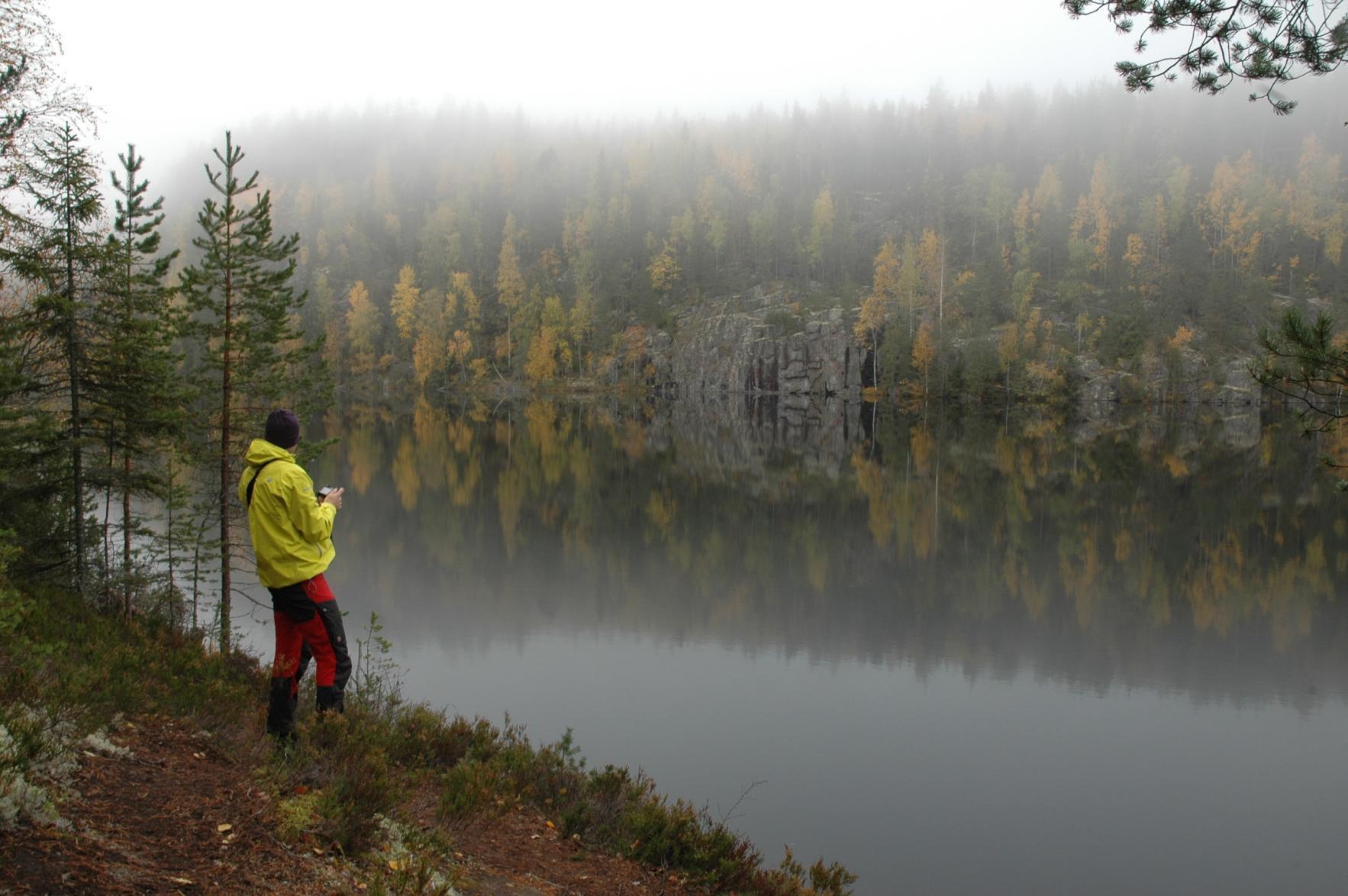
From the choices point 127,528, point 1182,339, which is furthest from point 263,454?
point 1182,339

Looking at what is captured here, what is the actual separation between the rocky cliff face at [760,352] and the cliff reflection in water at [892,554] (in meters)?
37.4

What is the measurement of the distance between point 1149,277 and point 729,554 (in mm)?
78854

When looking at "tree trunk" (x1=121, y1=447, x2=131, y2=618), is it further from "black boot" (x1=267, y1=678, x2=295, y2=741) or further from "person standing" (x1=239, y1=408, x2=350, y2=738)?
"person standing" (x1=239, y1=408, x2=350, y2=738)

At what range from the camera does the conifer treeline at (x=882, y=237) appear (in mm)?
77500

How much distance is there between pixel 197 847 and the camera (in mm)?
4039

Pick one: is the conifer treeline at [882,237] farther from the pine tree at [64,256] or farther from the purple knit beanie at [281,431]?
the purple knit beanie at [281,431]

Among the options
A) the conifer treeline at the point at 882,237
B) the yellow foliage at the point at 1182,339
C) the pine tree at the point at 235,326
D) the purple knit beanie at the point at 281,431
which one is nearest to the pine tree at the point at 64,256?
the pine tree at the point at 235,326

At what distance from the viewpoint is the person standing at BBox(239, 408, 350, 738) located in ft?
18.0

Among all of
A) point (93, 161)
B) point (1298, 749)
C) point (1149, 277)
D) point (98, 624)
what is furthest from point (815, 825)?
point (1149, 277)

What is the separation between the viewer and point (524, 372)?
8881 centimetres

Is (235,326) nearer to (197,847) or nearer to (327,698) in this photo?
(327,698)

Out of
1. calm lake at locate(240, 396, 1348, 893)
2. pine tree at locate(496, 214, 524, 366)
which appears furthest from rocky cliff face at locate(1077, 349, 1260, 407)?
pine tree at locate(496, 214, 524, 366)

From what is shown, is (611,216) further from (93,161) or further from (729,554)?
(93,161)

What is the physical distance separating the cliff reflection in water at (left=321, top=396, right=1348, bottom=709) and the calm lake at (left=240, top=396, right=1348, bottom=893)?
0.11m
